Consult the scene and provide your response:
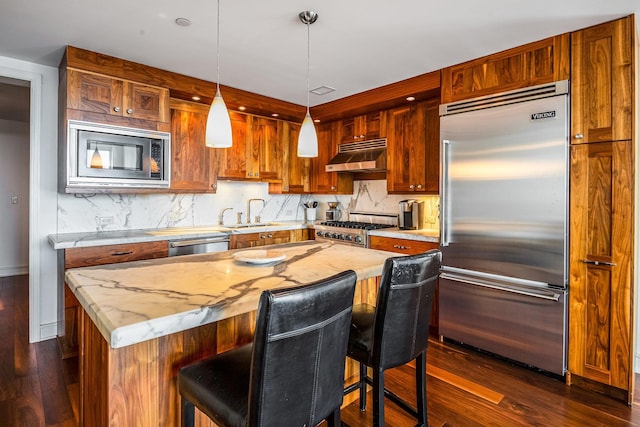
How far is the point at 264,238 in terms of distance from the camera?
4023 mm

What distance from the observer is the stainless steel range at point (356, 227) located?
3.77m

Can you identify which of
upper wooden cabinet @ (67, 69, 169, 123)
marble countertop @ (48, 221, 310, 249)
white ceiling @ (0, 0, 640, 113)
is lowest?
marble countertop @ (48, 221, 310, 249)

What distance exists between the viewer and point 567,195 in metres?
2.38

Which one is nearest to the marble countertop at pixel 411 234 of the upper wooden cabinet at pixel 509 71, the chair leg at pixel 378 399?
the upper wooden cabinet at pixel 509 71

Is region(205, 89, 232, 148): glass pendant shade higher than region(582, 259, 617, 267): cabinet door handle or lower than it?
higher

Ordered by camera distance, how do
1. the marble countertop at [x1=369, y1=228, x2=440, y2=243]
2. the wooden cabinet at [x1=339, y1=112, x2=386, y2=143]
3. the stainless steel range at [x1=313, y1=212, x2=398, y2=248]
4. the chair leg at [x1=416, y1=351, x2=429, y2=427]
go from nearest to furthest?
the chair leg at [x1=416, y1=351, x2=429, y2=427] → the marble countertop at [x1=369, y1=228, x2=440, y2=243] → the stainless steel range at [x1=313, y1=212, x2=398, y2=248] → the wooden cabinet at [x1=339, y1=112, x2=386, y2=143]

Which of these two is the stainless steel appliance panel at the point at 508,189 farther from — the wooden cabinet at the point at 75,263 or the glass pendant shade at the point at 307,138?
the wooden cabinet at the point at 75,263

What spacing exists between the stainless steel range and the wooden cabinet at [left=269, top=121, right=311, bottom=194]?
0.65 metres

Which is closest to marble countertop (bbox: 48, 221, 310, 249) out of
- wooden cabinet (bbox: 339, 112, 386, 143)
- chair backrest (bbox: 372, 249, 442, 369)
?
wooden cabinet (bbox: 339, 112, 386, 143)

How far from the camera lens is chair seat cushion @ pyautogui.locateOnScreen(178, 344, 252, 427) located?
108cm

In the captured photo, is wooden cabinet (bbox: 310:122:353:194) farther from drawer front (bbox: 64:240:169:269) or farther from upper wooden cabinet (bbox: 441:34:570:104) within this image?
drawer front (bbox: 64:240:169:269)

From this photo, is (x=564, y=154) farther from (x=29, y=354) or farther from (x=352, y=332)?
(x=29, y=354)

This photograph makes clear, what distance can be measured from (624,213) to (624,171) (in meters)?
0.26

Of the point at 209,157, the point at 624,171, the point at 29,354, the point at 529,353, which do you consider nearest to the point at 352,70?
the point at 209,157
